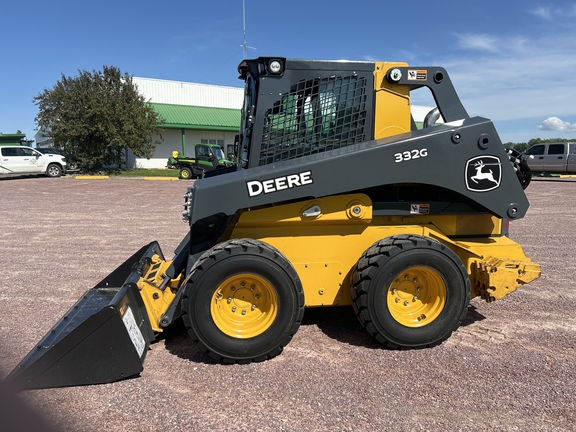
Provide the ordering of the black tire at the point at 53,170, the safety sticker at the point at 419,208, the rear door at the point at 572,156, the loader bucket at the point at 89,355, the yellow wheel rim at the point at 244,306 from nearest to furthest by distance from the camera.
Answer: the loader bucket at the point at 89,355 → the yellow wheel rim at the point at 244,306 → the safety sticker at the point at 419,208 → the rear door at the point at 572,156 → the black tire at the point at 53,170

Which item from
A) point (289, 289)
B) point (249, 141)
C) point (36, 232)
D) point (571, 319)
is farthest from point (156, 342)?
point (36, 232)

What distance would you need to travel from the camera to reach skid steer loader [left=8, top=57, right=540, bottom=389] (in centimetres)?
346

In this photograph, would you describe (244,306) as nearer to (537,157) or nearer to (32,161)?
(537,157)

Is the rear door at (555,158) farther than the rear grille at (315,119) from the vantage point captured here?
Yes

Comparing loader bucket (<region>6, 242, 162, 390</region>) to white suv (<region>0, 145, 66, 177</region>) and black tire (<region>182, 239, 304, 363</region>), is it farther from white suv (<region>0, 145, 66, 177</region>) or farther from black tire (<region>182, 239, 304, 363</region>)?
white suv (<region>0, 145, 66, 177</region>)

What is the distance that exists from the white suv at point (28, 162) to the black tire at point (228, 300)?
23.3 meters

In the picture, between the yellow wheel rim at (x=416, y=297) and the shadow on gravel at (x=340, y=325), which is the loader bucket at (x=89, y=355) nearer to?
the shadow on gravel at (x=340, y=325)

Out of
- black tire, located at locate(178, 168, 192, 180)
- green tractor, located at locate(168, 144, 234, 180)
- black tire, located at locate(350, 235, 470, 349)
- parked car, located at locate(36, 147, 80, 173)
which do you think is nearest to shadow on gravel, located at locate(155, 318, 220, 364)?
black tire, located at locate(350, 235, 470, 349)

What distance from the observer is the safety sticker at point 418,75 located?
3.81 metres

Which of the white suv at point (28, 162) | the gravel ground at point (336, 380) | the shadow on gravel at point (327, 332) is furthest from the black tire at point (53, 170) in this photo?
the shadow on gravel at point (327, 332)

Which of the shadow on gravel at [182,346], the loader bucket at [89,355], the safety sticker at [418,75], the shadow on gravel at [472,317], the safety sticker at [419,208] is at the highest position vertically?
the safety sticker at [418,75]

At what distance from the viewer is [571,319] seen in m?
4.29

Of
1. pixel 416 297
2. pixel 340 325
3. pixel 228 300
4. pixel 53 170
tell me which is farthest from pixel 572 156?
pixel 53 170

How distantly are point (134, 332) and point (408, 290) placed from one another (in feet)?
7.46
